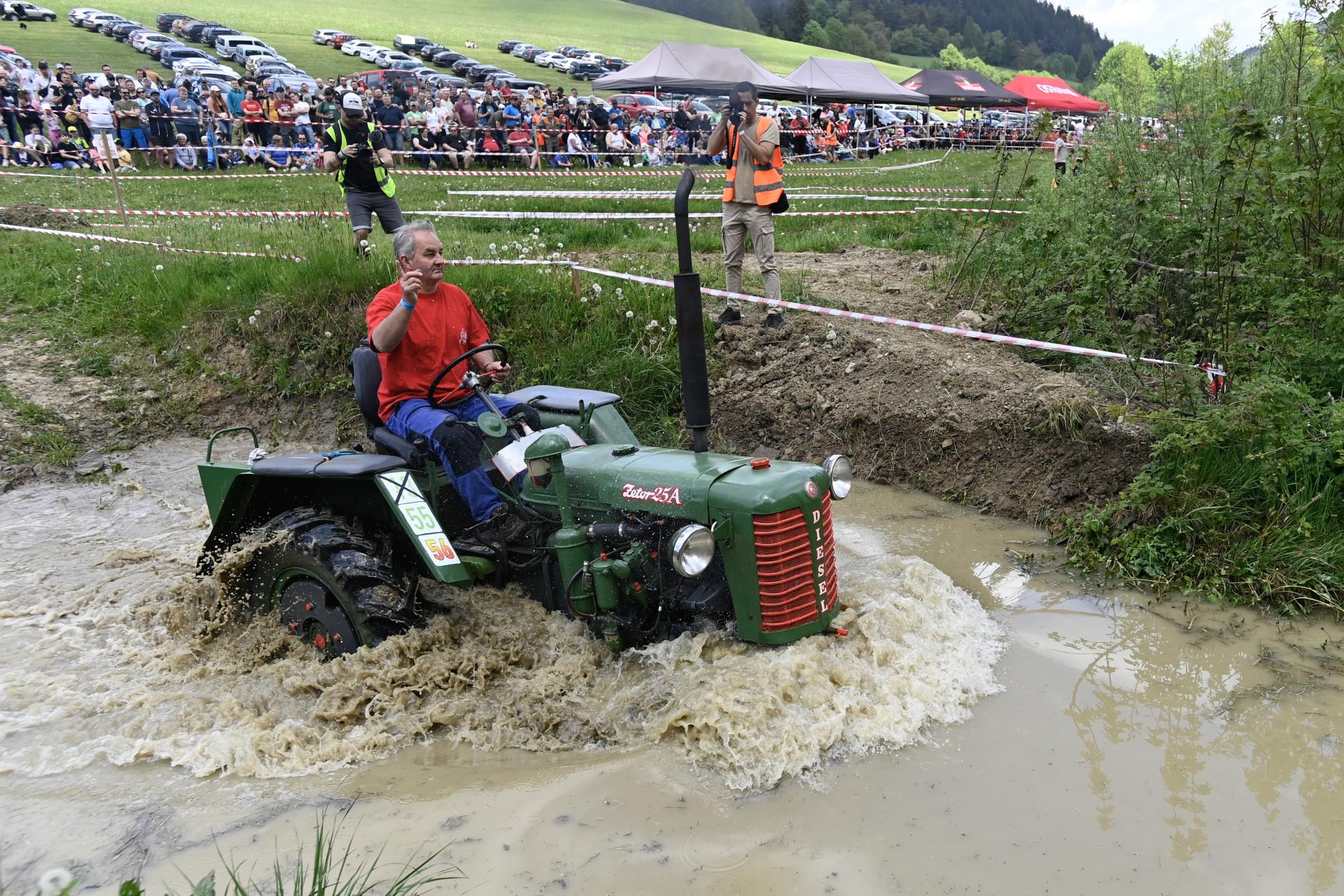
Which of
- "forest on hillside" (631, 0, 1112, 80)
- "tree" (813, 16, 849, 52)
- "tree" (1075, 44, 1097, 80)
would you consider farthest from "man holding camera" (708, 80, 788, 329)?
"tree" (1075, 44, 1097, 80)

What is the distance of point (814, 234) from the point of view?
1127cm

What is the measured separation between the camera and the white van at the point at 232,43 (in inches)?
1673

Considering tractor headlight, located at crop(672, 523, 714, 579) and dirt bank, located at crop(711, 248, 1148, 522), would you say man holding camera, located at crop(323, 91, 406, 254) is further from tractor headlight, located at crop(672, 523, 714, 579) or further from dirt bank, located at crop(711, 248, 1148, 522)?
tractor headlight, located at crop(672, 523, 714, 579)

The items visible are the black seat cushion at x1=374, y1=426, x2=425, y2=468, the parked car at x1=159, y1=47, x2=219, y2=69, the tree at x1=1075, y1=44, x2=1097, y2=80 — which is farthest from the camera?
the tree at x1=1075, y1=44, x2=1097, y2=80

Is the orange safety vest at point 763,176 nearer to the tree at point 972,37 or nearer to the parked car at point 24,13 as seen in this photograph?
the parked car at point 24,13

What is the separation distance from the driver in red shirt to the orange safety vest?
3.57 metres

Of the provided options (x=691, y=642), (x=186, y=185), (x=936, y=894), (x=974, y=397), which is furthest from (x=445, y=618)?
(x=186, y=185)

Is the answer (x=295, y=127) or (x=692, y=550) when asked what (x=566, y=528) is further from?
(x=295, y=127)

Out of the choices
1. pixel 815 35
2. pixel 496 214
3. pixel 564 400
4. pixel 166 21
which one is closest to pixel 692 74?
pixel 496 214

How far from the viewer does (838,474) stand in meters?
4.00

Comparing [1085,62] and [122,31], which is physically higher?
[1085,62]

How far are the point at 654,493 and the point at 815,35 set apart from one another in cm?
9473

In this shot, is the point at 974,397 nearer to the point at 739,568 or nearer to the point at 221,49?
the point at 739,568

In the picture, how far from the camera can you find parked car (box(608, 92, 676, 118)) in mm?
27703
